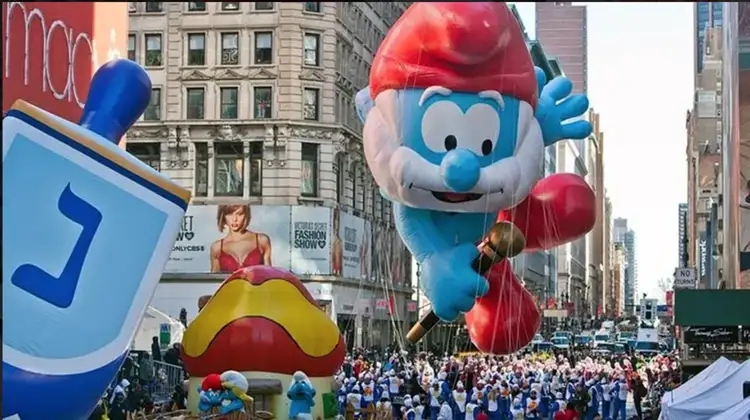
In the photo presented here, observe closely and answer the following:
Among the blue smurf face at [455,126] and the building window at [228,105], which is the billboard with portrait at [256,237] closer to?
the building window at [228,105]

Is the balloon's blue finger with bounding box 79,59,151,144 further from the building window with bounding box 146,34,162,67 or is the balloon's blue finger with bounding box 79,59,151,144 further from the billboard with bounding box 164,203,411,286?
the building window with bounding box 146,34,162,67

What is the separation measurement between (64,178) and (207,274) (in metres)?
38.0

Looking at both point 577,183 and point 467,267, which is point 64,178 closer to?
point 467,267

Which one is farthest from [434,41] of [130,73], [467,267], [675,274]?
[675,274]

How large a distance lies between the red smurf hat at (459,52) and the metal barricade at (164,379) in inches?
584

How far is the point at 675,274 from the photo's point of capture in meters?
37.3

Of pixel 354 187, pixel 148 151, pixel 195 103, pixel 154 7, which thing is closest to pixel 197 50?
pixel 195 103

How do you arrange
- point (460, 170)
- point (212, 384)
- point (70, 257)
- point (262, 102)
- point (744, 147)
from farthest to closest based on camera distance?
point (262, 102) < point (744, 147) < point (212, 384) < point (460, 170) < point (70, 257)

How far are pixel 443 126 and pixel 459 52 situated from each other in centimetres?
73

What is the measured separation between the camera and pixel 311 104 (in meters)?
46.6

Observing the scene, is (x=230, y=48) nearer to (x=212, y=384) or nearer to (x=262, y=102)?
(x=262, y=102)

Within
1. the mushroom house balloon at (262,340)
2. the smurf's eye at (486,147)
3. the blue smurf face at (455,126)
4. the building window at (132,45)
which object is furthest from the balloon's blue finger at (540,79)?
the building window at (132,45)

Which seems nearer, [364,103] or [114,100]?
[114,100]

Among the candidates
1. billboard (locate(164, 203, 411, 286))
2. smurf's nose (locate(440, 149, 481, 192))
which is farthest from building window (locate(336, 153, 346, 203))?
smurf's nose (locate(440, 149, 481, 192))
